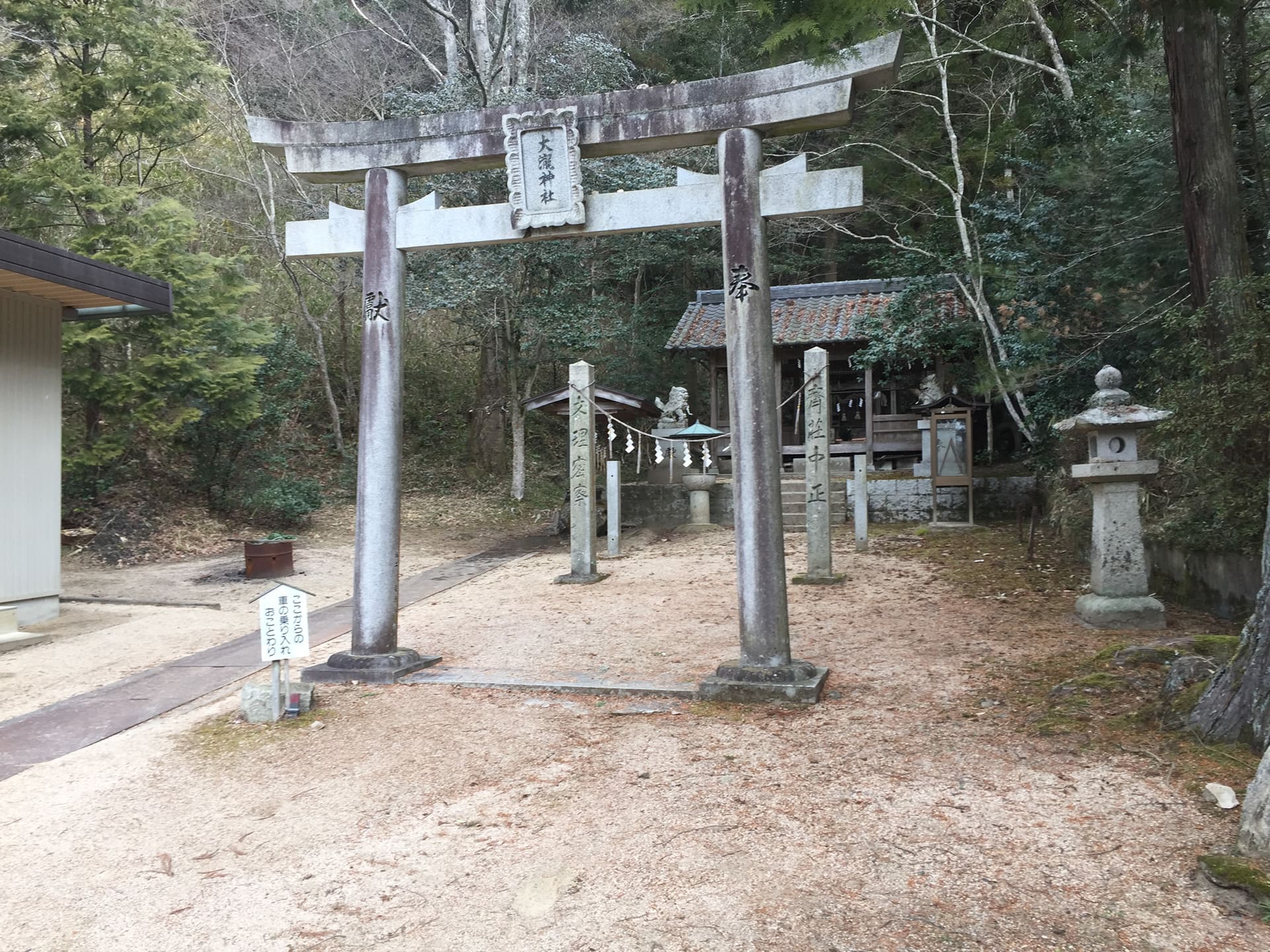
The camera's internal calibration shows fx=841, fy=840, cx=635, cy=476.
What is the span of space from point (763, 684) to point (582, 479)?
6.31 m

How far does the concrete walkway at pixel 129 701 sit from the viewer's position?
491 cm

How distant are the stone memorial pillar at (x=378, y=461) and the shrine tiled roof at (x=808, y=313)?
10.9 meters

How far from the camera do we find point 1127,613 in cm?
648

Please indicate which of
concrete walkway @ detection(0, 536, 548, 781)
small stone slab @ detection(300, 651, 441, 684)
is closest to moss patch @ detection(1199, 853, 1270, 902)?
small stone slab @ detection(300, 651, 441, 684)

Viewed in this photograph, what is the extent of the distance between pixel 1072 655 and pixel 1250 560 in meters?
1.67

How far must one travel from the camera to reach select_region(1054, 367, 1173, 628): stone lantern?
6.50 metres

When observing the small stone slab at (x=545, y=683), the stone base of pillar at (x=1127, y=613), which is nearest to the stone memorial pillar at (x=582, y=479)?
the small stone slab at (x=545, y=683)

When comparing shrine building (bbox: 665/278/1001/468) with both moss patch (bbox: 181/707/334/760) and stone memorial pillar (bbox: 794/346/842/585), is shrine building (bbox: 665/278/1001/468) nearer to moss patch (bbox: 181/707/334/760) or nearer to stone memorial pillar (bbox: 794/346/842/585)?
stone memorial pillar (bbox: 794/346/842/585)

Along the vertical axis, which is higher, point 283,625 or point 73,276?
point 73,276

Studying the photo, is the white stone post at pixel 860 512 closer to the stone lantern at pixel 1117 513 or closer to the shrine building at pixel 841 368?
the shrine building at pixel 841 368

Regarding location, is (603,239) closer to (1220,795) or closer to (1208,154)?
(1208,154)

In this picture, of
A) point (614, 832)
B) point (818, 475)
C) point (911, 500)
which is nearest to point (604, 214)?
point (614, 832)

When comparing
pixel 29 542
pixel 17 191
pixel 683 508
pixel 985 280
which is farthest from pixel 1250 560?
pixel 17 191

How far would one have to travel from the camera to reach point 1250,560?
6074mm
